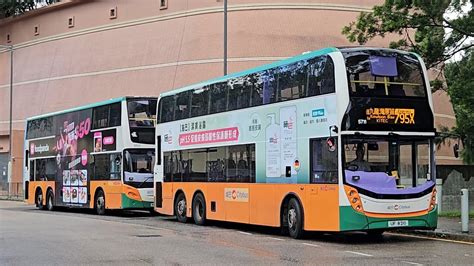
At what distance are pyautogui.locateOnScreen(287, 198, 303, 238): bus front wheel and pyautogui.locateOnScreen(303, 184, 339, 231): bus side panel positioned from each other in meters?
0.25

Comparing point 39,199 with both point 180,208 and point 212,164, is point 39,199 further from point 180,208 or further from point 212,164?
point 212,164

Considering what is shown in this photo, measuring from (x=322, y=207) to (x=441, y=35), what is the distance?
8.74 metres

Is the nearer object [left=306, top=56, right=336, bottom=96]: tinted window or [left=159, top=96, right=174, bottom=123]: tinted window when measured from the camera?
[left=306, top=56, right=336, bottom=96]: tinted window

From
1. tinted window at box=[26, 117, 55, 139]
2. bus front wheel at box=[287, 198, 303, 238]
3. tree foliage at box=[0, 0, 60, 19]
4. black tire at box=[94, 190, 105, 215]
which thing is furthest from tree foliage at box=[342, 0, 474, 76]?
tree foliage at box=[0, 0, 60, 19]

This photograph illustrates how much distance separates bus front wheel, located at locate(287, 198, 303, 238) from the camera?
54.4 ft

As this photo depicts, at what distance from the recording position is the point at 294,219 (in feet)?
55.6

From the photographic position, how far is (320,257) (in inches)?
519

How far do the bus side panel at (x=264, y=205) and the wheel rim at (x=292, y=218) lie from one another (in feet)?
1.66

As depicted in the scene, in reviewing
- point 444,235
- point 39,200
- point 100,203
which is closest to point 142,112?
point 100,203

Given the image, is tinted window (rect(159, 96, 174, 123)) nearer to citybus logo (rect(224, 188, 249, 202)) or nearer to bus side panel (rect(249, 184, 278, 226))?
citybus logo (rect(224, 188, 249, 202))

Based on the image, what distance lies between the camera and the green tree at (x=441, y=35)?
2084cm

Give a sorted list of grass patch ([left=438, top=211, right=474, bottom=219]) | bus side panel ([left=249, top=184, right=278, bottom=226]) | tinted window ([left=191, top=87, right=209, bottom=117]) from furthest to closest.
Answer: grass patch ([left=438, top=211, right=474, bottom=219]) → tinted window ([left=191, top=87, right=209, bottom=117]) → bus side panel ([left=249, top=184, right=278, bottom=226])

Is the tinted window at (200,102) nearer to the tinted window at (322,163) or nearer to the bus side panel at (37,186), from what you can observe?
the tinted window at (322,163)

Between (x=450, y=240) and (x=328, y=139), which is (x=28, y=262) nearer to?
(x=328, y=139)
